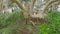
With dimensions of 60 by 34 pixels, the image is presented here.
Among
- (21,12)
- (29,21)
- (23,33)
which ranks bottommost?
(23,33)

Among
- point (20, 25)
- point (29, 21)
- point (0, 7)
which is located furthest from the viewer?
point (0, 7)

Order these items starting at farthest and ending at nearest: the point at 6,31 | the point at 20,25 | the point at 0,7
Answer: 1. the point at 0,7
2. the point at 20,25
3. the point at 6,31

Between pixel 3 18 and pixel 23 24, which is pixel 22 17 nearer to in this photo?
pixel 23 24

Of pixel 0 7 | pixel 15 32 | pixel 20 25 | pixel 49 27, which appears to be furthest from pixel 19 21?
pixel 0 7

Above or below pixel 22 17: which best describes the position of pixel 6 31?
below

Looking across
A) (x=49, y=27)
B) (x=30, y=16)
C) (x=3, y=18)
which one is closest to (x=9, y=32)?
(x=3, y=18)

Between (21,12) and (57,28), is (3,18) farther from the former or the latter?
(57,28)

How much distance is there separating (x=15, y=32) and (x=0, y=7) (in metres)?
2.64

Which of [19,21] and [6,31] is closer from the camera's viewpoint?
[6,31]

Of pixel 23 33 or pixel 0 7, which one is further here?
pixel 0 7

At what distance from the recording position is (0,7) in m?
5.34

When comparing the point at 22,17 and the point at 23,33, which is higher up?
the point at 22,17

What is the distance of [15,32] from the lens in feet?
9.50

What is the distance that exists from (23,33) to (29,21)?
15.2 inches
